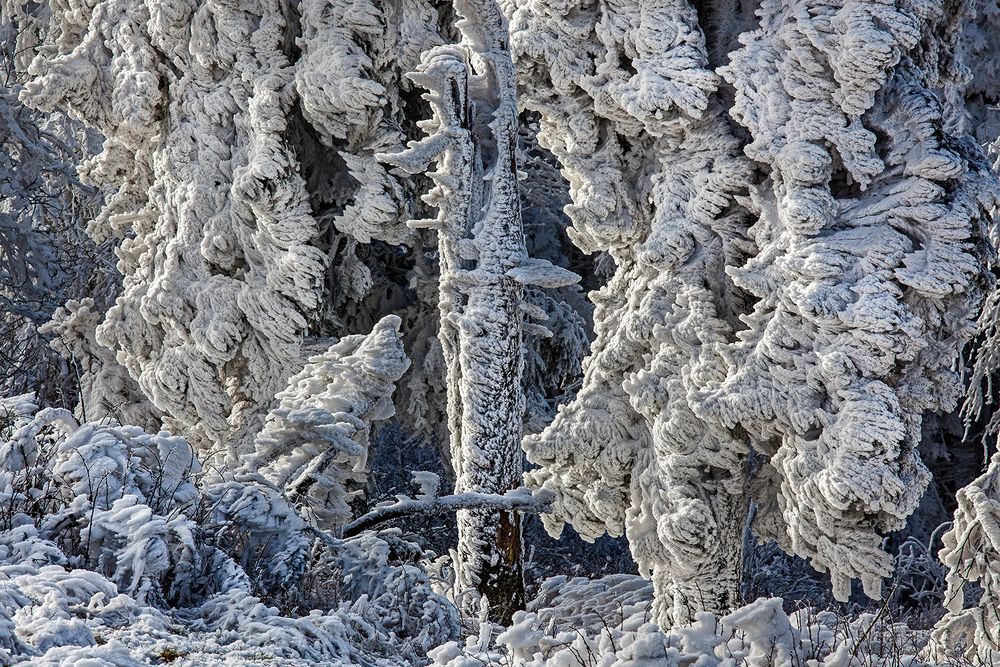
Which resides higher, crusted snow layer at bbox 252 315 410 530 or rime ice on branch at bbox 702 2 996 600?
rime ice on branch at bbox 702 2 996 600

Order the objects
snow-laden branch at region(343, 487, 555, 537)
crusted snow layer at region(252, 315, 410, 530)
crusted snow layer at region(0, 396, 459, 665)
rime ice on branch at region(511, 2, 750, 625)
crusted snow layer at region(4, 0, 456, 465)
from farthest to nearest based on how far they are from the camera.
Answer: crusted snow layer at region(4, 0, 456, 465) → rime ice on branch at region(511, 2, 750, 625) → crusted snow layer at region(252, 315, 410, 530) → snow-laden branch at region(343, 487, 555, 537) → crusted snow layer at region(0, 396, 459, 665)

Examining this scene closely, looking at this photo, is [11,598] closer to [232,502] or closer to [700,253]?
[232,502]

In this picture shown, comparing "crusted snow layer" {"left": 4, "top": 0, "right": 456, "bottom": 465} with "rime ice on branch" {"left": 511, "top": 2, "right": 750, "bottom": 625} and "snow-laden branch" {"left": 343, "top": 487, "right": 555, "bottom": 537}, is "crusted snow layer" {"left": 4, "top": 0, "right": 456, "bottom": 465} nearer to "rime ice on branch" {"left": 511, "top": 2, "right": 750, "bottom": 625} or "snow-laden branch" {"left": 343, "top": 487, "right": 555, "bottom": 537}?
"rime ice on branch" {"left": 511, "top": 2, "right": 750, "bottom": 625}

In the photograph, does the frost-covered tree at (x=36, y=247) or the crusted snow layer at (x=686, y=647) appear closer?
the crusted snow layer at (x=686, y=647)

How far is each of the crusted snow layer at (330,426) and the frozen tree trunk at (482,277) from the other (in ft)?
1.65

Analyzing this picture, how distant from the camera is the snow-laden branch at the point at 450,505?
5828 mm

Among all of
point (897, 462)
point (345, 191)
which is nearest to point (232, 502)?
point (897, 462)

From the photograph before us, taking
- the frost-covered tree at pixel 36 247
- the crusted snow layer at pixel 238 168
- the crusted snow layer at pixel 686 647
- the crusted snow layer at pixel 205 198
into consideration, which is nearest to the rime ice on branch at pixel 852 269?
the crusted snow layer at pixel 686 647

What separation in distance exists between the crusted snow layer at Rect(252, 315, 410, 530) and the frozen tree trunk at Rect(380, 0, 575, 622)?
0.50m

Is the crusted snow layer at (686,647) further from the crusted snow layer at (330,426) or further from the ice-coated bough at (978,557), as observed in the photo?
the crusted snow layer at (330,426)

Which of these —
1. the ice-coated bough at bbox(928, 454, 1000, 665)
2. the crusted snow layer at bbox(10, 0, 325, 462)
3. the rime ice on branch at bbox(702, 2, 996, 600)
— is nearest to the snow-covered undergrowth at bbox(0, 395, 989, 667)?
the ice-coated bough at bbox(928, 454, 1000, 665)

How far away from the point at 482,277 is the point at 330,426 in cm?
144

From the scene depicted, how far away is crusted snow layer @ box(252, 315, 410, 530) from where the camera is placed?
6156 mm

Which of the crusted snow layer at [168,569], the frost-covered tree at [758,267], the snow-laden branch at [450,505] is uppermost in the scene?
the frost-covered tree at [758,267]
